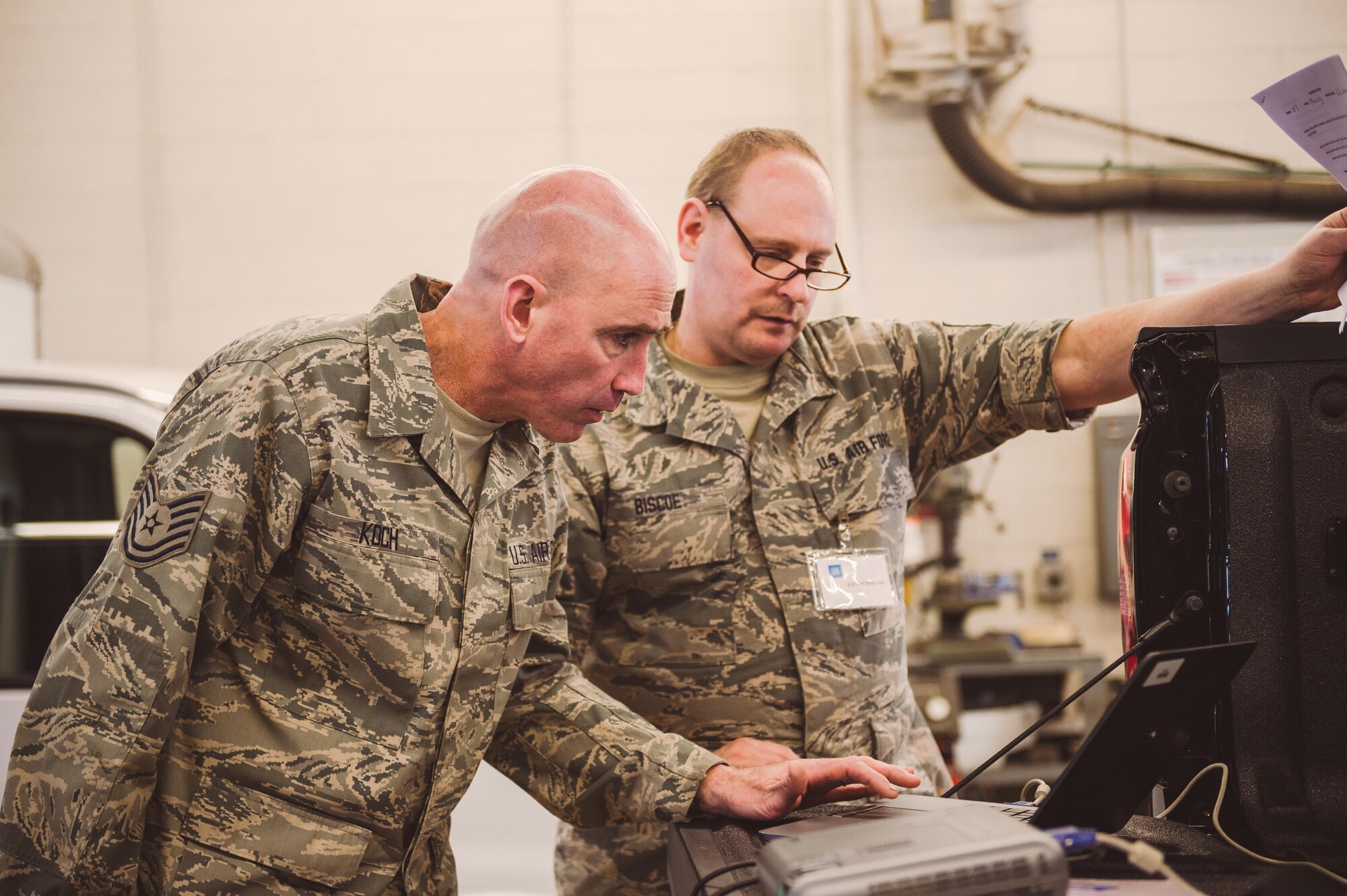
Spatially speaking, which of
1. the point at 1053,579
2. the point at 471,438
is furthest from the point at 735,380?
the point at 1053,579

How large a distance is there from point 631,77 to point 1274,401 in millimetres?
3543

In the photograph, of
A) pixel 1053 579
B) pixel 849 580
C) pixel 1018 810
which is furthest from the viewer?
pixel 1053 579

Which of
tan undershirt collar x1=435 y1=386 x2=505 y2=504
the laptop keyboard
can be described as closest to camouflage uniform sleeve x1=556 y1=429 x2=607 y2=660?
tan undershirt collar x1=435 y1=386 x2=505 y2=504

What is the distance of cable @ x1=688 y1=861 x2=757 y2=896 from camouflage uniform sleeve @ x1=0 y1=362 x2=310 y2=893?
530 millimetres

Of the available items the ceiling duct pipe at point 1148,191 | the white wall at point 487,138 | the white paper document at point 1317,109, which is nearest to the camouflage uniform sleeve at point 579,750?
the white paper document at point 1317,109

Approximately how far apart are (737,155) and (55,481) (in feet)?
5.74

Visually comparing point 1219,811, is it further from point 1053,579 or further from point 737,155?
point 1053,579

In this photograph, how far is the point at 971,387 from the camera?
1472mm

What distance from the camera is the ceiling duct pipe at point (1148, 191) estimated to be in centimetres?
399

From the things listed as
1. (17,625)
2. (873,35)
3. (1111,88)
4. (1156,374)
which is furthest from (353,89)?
(1156,374)

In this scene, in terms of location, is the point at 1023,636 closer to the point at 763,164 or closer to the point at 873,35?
the point at 873,35

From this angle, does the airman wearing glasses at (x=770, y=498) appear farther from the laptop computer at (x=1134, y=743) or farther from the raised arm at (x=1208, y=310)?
the laptop computer at (x=1134, y=743)

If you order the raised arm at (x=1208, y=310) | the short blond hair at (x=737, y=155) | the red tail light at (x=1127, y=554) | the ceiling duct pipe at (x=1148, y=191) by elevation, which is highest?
the ceiling duct pipe at (x=1148, y=191)

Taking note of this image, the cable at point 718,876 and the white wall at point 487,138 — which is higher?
the white wall at point 487,138
